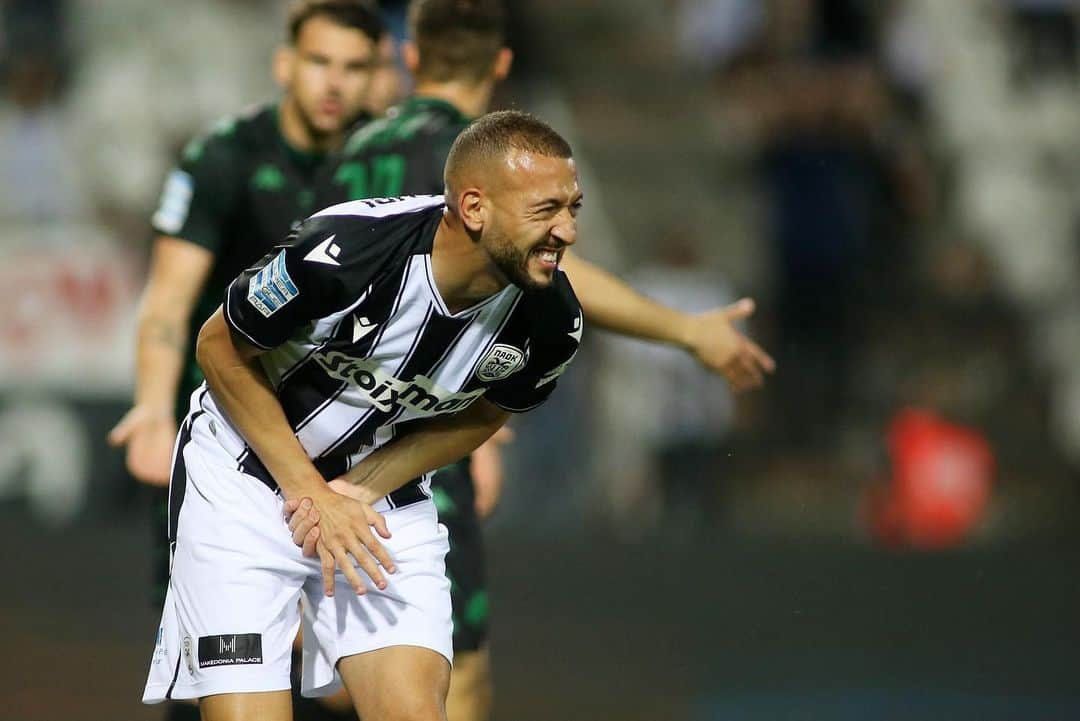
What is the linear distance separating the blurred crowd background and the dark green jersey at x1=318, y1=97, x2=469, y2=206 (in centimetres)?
334

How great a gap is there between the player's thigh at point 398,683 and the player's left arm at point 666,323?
126cm

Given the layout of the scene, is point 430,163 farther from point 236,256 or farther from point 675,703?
point 675,703

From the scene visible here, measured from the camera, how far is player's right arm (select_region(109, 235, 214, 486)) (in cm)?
505

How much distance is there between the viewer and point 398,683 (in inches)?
159

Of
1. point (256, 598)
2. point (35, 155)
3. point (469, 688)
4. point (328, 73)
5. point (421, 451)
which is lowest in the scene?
point (469, 688)

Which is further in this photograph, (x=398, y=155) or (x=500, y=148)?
(x=398, y=155)

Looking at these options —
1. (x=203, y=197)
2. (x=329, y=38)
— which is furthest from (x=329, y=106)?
(x=203, y=197)

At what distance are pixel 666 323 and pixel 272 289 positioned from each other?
1.58m

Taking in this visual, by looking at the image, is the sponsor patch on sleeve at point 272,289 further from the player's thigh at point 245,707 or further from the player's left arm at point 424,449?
the player's thigh at point 245,707

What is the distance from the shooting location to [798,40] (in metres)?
14.2

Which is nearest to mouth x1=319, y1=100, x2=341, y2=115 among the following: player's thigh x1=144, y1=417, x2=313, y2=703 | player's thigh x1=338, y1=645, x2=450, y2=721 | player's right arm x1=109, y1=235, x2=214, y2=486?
player's right arm x1=109, y1=235, x2=214, y2=486

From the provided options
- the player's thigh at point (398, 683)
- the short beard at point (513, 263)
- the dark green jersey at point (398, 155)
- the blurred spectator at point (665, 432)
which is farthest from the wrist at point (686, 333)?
the blurred spectator at point (665, 432)

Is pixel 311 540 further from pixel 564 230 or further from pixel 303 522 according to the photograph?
pixel 564 230

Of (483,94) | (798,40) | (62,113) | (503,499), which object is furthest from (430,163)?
(798,40)
